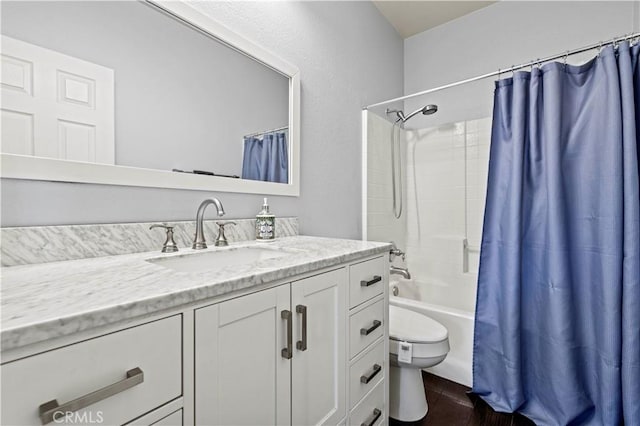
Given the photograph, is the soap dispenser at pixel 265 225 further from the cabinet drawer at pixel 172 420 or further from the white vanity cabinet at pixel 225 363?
the cabinet drawer at pixel 172 420

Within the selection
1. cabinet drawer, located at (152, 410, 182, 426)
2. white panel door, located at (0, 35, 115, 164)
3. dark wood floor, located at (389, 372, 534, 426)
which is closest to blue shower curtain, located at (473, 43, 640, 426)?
dark wood floor, located at (389, 372, 534, 426)

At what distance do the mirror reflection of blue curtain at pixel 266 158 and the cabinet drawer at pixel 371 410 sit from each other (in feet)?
3.28

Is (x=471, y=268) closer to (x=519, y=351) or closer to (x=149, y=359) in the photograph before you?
(x=519, y=351)

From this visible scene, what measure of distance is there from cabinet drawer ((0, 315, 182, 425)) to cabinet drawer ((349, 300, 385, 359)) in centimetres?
63

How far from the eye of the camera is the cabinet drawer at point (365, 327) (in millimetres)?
1057

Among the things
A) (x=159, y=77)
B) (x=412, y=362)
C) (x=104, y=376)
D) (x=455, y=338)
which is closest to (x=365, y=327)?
(x=412, y=362)

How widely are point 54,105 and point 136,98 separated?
224 mm

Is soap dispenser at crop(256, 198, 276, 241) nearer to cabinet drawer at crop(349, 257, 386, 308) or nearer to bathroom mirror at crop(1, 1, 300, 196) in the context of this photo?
bathroom mirror at crop(1, 1, 300, 196)

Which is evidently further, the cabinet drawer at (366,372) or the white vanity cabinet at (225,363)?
the cabinet drawer at (366,372)

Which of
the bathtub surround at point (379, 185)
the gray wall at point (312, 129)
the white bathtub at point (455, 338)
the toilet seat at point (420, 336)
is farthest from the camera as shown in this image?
the bathtub surround at point (379, 185)

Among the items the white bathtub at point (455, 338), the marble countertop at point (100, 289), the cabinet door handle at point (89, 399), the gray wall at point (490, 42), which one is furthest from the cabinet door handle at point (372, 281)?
the gray wall at point (490, 42)

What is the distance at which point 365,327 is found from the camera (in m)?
1.13

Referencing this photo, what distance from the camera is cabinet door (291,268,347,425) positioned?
0.83m

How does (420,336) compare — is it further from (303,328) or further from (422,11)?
(422,11)
